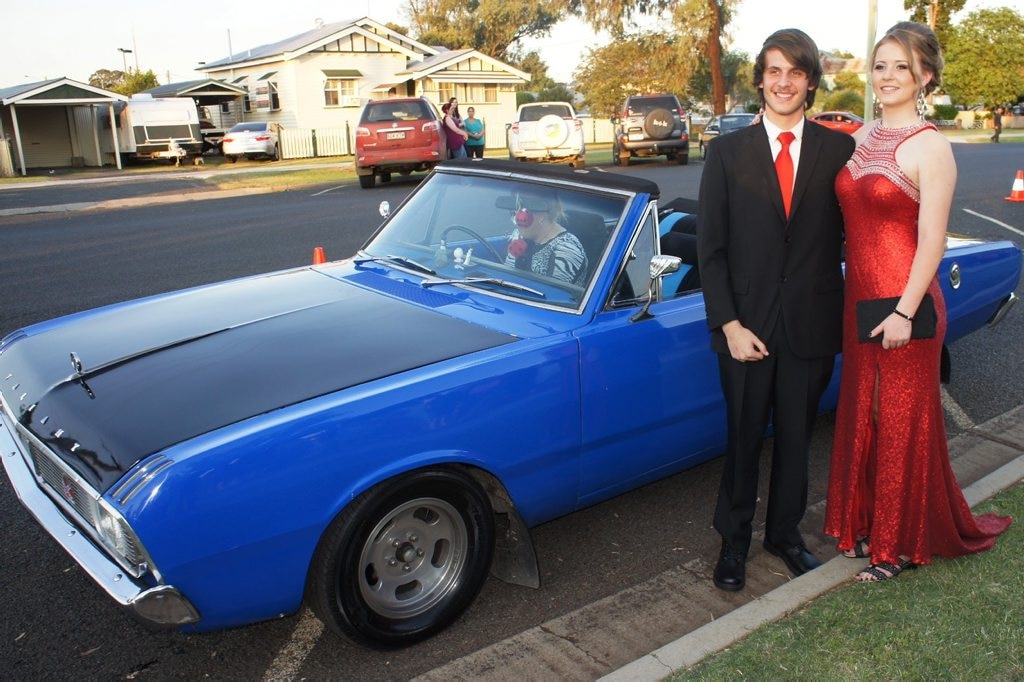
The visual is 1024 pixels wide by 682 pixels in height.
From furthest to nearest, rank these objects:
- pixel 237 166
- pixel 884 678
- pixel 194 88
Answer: pixel 194 88 < pixel 237 166 < pixel 884 678

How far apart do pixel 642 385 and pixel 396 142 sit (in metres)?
15.5

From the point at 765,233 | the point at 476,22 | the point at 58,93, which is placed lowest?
the point at 765,233

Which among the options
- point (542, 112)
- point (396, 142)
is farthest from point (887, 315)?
point (542, 112)

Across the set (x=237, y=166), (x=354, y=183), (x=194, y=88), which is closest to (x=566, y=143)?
Answer: (x=354, y=183)

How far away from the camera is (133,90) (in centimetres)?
5634

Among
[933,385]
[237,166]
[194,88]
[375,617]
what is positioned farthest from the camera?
[194,88]

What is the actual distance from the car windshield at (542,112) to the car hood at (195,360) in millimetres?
18980

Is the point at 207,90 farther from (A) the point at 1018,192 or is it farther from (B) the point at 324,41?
(A) the point at 1018,192

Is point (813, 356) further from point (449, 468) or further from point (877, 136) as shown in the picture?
point (449, 468)

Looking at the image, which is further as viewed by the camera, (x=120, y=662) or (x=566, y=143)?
(x=566, y=143)

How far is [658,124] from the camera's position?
2248 centimetres

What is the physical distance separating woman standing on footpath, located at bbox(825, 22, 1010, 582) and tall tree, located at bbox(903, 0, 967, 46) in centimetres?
4661

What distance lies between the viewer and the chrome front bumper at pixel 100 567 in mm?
2410

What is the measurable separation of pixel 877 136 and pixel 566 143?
1822 cm
